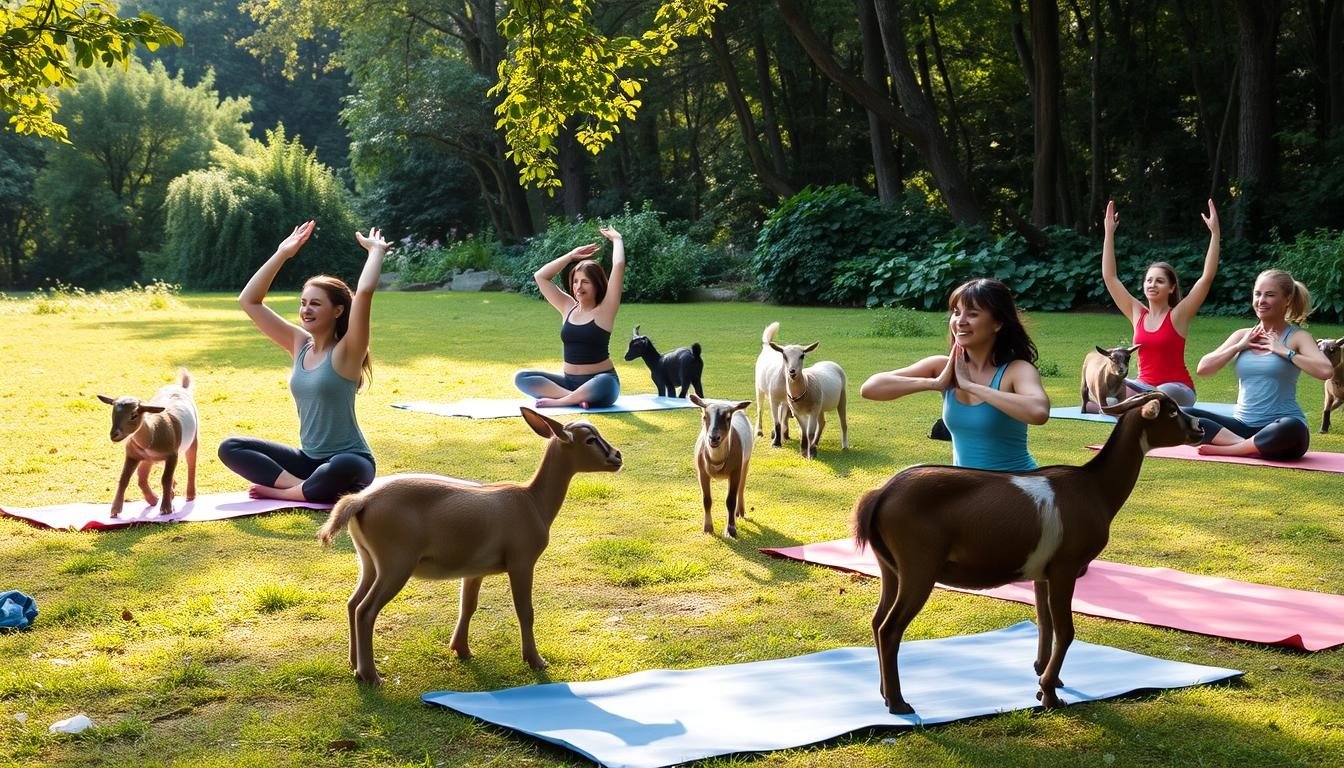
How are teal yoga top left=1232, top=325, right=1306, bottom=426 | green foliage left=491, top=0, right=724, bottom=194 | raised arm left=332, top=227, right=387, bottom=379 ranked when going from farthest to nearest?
teal yoga top left=1232, top=325, right=1306, bottom=426 → green foliage left=491, top=0, right=724, bottom=194 → raised arm left=332, top=227, right=387, bottom=379

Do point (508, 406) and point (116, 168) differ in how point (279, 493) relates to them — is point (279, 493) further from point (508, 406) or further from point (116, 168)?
point (116, 168)

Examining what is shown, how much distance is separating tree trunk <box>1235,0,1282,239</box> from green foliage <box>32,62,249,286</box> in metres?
45.2

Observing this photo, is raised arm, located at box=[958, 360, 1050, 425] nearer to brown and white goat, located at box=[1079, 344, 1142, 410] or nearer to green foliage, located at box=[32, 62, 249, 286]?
brown and white goat, located at box=[1079, 344, 1142, 410]

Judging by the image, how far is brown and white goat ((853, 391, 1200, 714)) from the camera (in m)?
4.38

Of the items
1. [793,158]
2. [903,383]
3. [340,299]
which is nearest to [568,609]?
[903,383]

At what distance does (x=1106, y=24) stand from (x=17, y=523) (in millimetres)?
37504

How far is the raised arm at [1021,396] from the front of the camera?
5.45m

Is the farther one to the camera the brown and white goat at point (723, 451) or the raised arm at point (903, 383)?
the brown and white goat at point (723, 451)

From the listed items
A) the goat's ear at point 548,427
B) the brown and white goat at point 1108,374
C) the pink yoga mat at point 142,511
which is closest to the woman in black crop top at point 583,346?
the pink yoga mat at point 142,511

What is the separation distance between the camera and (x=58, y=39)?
266 inches

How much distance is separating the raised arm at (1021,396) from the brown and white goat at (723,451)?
2.34 meters

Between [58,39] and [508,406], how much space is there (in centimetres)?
713

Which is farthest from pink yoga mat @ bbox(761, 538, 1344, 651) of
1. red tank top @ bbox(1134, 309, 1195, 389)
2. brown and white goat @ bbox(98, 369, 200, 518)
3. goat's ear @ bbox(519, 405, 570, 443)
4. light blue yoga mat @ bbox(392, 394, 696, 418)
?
light blue yoga mat @ bbox(392, 394, 696, 418)

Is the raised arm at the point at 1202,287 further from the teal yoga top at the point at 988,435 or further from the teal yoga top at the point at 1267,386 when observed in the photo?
Result: the teal yoga top at the point at 988,435
